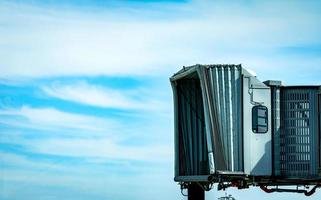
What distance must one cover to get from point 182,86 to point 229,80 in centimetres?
346

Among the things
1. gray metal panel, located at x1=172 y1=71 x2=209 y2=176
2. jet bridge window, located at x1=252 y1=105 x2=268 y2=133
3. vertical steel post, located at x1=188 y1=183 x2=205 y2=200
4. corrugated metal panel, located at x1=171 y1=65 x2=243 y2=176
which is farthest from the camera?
vertical steel post, located at x1=188 y1=183 x2=205 y2=200

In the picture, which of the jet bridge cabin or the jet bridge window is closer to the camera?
the jet bridge cabin

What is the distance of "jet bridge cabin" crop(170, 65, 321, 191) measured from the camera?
29.8 metres

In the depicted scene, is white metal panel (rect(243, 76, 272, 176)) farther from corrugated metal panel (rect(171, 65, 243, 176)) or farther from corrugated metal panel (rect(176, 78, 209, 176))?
corrugated metal panel (rect(176, 78, 209, 176))

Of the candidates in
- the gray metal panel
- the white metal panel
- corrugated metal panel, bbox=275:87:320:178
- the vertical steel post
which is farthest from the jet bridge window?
the vertical steel post

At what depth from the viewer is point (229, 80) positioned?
1187 inches

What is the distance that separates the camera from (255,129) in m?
30.2

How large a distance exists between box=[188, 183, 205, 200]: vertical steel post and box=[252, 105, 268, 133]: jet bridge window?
17.0 feet

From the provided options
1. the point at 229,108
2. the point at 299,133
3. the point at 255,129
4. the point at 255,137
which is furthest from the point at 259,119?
the point at 299,133

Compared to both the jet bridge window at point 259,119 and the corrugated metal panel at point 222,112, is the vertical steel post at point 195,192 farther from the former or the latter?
the jet bridge window at point 259,119

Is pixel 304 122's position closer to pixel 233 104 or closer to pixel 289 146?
pixel 289 146

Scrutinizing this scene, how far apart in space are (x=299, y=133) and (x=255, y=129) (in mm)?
1958

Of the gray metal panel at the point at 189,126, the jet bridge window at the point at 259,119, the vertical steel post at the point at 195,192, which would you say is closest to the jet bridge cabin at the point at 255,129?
the jet bridge window at the point at 259,119

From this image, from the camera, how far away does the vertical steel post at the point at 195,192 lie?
112 ft
